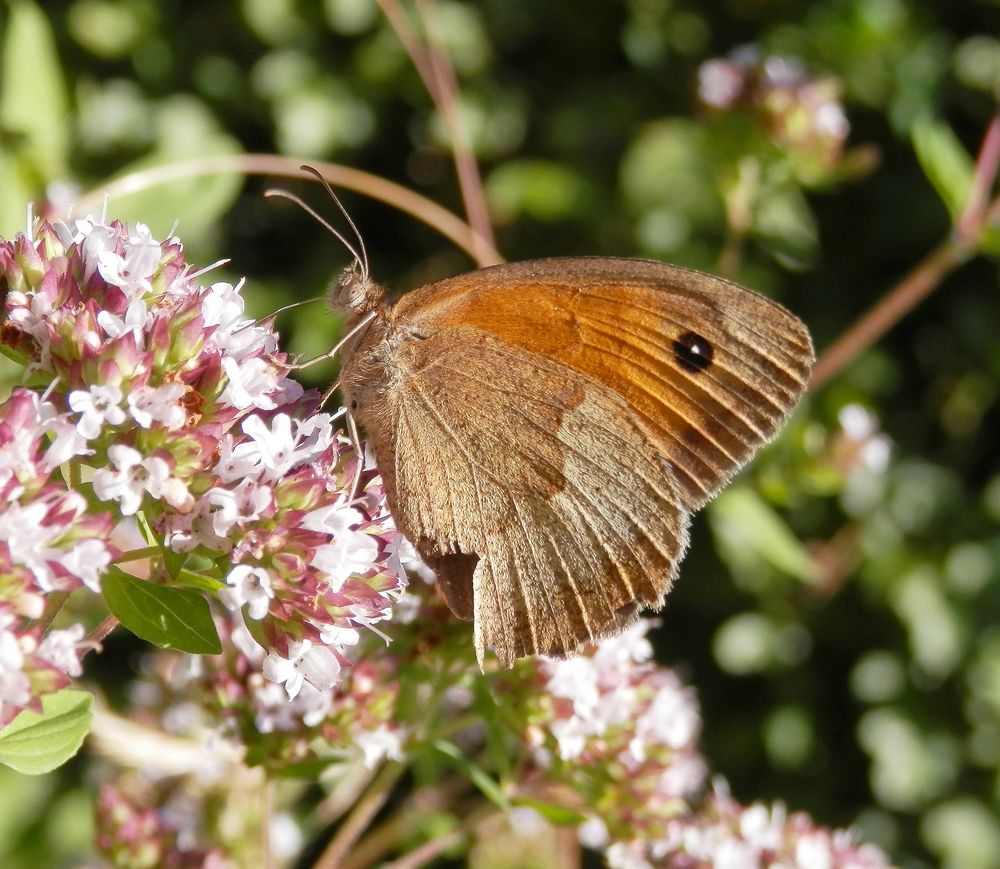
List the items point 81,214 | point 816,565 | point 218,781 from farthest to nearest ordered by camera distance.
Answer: point 816,565, point 81,214, point 218,781

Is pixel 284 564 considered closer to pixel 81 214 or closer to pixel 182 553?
pixel 182 553

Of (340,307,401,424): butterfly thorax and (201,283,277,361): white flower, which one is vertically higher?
(201,283,277,361): white flower

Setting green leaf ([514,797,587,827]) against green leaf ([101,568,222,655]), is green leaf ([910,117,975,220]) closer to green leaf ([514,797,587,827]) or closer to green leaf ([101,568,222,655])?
green leaf ([514,797,587,827])

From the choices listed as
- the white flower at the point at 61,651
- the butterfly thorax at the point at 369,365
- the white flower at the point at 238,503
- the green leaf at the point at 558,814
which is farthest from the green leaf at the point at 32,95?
the green leaf at the point at 558,814

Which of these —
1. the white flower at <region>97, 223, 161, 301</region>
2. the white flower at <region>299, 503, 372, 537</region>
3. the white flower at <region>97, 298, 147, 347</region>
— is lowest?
the white flower at <region>299, 503, 372, 537</region>

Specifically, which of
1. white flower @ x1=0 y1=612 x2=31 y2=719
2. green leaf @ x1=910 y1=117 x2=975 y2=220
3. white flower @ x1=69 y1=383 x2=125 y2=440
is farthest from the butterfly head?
green leaf @ x1=910 y1=117 x2=975 y2=220

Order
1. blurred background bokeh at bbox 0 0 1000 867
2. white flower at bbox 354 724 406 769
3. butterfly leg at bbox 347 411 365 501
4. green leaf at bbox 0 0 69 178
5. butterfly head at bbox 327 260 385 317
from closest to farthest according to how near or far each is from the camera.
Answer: butterfly leg at bbox 347 411 365 501
white flower at bbox 354 724 406 769
butterfly head at bbox 327 260 385 317
green leaf at bbox 0 0 69 178
blurred background bokeh at bbox 0 0 1000 867

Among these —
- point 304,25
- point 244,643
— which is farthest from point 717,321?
point 304,25

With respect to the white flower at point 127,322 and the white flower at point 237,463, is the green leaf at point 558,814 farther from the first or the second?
the white flower at point 127,322
